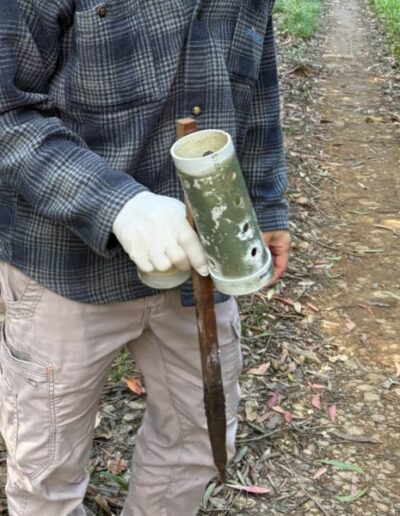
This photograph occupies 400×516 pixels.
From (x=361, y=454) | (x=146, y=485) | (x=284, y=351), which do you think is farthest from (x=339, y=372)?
(x=146, y=485)

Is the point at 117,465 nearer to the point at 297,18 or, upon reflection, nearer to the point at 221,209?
the point at 221,209

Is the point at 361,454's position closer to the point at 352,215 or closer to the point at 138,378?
the point at 138,378

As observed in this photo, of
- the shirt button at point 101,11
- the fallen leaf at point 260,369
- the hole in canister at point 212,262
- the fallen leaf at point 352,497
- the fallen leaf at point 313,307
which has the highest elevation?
the shirt button at point 101,11

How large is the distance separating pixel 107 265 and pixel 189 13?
557 millimetres

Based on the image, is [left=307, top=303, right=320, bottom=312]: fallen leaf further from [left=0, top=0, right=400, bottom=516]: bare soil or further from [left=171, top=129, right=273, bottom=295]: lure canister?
[left=171, top=129, right=273, bottom=295]: lure canister

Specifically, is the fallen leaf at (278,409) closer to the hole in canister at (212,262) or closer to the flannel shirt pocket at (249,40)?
the flannel shirt pocket at (249,40)

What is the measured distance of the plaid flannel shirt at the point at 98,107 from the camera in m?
1.41

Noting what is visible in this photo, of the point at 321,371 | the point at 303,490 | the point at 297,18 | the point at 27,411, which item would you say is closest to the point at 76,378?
the point at 27,411

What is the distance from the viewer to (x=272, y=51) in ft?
6.32

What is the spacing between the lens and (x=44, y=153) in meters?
1.42

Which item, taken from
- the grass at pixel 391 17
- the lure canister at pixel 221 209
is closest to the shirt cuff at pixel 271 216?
the lure canister at pixel 221 209

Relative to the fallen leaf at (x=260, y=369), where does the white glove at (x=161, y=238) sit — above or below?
above

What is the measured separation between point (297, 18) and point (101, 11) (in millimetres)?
10633

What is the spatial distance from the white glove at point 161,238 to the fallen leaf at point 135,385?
1597 mm
